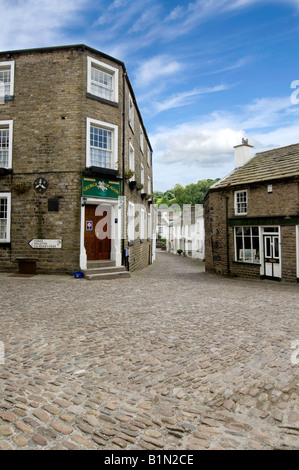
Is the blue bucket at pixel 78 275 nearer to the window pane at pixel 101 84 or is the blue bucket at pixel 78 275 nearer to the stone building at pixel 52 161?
the stone building at pixel 52 161

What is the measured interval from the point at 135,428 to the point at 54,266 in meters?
11.6

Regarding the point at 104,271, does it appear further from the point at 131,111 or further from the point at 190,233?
the point at 190,233

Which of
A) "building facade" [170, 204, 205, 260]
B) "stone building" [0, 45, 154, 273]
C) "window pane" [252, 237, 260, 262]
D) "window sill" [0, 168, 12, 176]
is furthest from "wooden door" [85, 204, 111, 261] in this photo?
"building facade" [170, 204, 205, 260]

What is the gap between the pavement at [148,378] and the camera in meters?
2.81

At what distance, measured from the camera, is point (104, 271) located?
13.5 metres

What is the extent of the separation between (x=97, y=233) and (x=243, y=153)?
11.9m

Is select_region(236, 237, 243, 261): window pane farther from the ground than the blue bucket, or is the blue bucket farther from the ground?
select_region(236, 237, 243, 261): window pane

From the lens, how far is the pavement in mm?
2814

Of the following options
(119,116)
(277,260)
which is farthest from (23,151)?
(277,260)

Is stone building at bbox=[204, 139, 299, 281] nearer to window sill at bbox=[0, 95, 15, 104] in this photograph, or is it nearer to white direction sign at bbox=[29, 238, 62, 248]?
white direction sign at bbox=[29, 238, 62, 248]

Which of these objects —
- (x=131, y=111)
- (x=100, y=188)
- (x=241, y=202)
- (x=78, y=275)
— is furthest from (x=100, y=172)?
(x=241, y=202)

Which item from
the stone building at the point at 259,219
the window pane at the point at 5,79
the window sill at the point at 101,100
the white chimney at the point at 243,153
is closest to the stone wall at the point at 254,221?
the stone building at the point at 259,219

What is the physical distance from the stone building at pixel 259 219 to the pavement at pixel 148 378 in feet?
23.6

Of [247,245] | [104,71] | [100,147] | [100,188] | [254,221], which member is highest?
[104,71]
